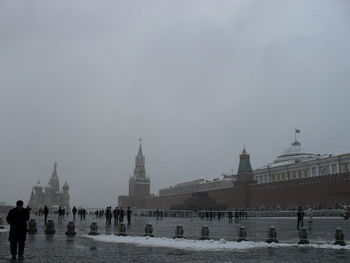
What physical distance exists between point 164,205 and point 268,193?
44987 mm

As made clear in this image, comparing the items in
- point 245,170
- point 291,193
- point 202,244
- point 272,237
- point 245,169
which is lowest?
point 202,244

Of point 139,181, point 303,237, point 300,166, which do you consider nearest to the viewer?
point 303,237

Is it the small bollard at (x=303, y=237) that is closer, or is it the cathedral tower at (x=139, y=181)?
the small bollard at (x=303, y=237)

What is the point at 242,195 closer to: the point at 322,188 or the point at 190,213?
the point at 322,188

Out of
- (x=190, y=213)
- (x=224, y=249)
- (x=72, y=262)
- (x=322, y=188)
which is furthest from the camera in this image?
(x=322, y=188)

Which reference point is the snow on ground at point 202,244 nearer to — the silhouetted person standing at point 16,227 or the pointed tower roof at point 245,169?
the silhouetted person standing at point 16,227

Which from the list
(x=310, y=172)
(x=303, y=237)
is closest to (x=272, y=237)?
(x=303, y=237)

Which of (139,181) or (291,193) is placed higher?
(139,181)

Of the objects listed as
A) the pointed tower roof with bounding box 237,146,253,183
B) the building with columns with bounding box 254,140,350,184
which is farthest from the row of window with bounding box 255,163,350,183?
the pointed tower roof with bounding box 237,146,253,183

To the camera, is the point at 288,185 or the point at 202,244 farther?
the point at 288,185

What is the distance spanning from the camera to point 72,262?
914 cm

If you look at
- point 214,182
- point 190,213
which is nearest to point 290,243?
point 190,213

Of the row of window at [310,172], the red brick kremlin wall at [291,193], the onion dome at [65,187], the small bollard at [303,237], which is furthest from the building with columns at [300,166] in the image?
the onion dome at [65,187]

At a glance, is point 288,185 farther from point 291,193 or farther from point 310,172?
point 310,172
